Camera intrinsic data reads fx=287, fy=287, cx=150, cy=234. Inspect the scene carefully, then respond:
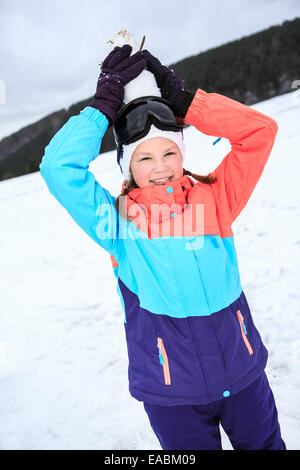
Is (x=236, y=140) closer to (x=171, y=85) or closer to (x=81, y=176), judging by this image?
(x=171, y=85)

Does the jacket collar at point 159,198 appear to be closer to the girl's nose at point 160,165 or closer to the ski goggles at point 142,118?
the girl's nose at point 160,165

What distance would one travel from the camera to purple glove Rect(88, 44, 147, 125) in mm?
1283

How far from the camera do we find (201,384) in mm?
1193

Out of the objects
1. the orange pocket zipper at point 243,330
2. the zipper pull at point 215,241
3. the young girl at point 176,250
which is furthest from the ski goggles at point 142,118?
the orange pocket zipper at point 243,330

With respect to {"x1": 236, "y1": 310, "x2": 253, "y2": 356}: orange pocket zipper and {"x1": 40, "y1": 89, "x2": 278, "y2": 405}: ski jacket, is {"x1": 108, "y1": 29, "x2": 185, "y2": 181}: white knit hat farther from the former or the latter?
{"x1": 236, "y1": 310, "x2": 253, "y2": 356}: orange pocket zipper

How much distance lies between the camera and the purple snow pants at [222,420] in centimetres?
123

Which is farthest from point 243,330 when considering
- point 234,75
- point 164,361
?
point 234,75

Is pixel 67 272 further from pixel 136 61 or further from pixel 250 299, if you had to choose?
pixel 136 61

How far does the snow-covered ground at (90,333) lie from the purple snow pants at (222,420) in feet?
2.08

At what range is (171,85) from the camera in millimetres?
1418

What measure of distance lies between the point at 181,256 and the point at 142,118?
0.67 meters
